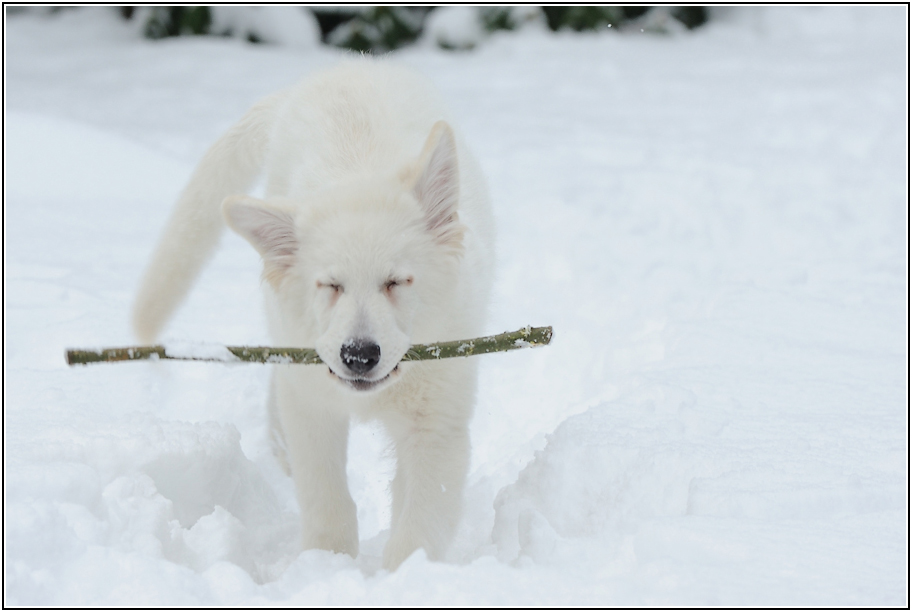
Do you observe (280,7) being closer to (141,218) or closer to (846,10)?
(141,218)

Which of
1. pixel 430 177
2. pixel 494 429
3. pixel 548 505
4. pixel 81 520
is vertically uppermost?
pixel 430 177

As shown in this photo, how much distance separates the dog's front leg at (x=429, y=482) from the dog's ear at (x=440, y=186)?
2.45ft

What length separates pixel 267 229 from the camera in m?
3.30

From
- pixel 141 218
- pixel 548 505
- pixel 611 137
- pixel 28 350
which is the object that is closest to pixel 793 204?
pixel 611 137

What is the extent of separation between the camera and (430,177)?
10.9 ft

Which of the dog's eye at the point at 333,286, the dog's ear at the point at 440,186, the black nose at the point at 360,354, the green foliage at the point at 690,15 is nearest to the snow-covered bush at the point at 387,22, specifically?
the green foliage at the point at 690,15

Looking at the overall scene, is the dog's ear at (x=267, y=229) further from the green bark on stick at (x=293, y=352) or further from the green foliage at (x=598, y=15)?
the green foliage at (x=598, y=15)

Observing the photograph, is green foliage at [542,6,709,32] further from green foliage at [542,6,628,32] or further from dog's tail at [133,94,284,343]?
dog's tail at [133,94,284,343]

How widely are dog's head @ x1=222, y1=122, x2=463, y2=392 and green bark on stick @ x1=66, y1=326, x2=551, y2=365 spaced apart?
0.29ft

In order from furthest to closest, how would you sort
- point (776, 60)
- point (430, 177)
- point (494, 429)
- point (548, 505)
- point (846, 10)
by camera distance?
point (846, 10), point (776, 60), point (494, 429), point (548, 505), point (430, 177)

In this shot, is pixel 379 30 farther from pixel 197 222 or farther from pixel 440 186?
pixel 440 186

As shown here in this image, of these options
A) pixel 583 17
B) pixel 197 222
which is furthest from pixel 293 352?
pixel 583 17

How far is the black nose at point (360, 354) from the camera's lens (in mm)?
2904

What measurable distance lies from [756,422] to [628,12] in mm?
9590
